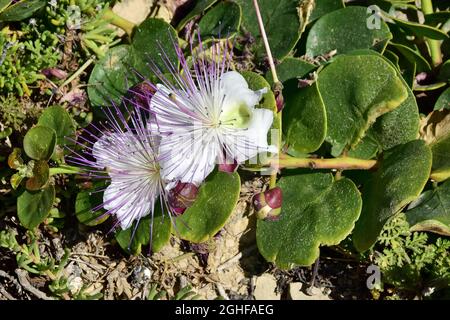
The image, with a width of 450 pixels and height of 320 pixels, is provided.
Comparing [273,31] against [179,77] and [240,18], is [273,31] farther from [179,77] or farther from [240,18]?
[179,77]

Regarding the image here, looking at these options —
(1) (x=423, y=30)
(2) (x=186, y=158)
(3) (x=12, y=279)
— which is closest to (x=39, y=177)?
(3) (x=12, y=279)

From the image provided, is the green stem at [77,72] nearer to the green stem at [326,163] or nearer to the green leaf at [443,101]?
the green stem at [326,163]

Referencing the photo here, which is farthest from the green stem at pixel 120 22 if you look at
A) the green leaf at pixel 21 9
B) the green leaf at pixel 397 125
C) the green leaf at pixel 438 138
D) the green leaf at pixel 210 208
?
the green leaf at pixel 438 138

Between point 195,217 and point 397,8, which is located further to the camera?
point 397,8

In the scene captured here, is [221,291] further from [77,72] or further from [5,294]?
[77,72]

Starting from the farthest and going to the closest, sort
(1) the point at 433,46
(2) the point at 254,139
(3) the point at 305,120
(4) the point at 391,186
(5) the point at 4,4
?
(1) the point at 433,46 < (5) the point at 4,4 < (3) the point at 305,120 < (4) the point at 391,186 < (2) the point at 254,139

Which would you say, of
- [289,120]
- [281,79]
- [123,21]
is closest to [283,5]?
[281,79]
